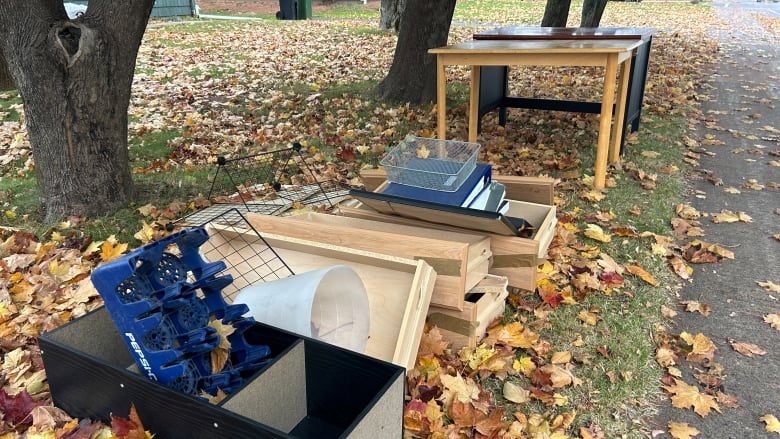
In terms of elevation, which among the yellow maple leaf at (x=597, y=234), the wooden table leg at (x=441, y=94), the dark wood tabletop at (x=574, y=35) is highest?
the dark wood tabletop at (x=574, y=35)

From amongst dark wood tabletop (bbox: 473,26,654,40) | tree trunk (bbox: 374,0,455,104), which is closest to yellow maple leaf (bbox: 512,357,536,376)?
dark wood tabletop (bbox: 473,26,654,40)

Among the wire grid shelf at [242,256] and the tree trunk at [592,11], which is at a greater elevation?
the tree trunk at [592,11]

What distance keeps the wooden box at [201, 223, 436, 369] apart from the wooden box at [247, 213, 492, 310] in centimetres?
9

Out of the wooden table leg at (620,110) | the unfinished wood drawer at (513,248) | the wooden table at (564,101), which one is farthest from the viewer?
the wooden table at (564,101)

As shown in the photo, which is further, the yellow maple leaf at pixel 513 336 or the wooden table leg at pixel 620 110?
the wooden table leg at pixel 620 110

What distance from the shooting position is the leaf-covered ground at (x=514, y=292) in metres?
2.41

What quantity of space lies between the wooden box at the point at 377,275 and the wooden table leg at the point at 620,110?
136 inches

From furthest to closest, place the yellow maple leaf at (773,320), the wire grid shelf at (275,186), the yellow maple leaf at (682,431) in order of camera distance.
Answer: the wire grid shelf at (275,186)
the yellow maple leaf at (773,320)
the yellow maple leaf at (682,431)

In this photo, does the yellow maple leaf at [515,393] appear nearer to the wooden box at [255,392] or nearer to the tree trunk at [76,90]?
the wooden box at [255,392]

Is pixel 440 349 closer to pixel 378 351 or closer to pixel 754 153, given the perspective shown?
pixel 378 351

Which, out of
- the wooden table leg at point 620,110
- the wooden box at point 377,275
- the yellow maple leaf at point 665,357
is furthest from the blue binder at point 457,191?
the wooden table leg at point 620,110

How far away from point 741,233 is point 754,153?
2307 mm

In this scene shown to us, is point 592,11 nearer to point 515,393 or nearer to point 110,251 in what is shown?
point 110,251

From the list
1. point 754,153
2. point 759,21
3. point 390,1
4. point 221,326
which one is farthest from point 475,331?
point 759,21
